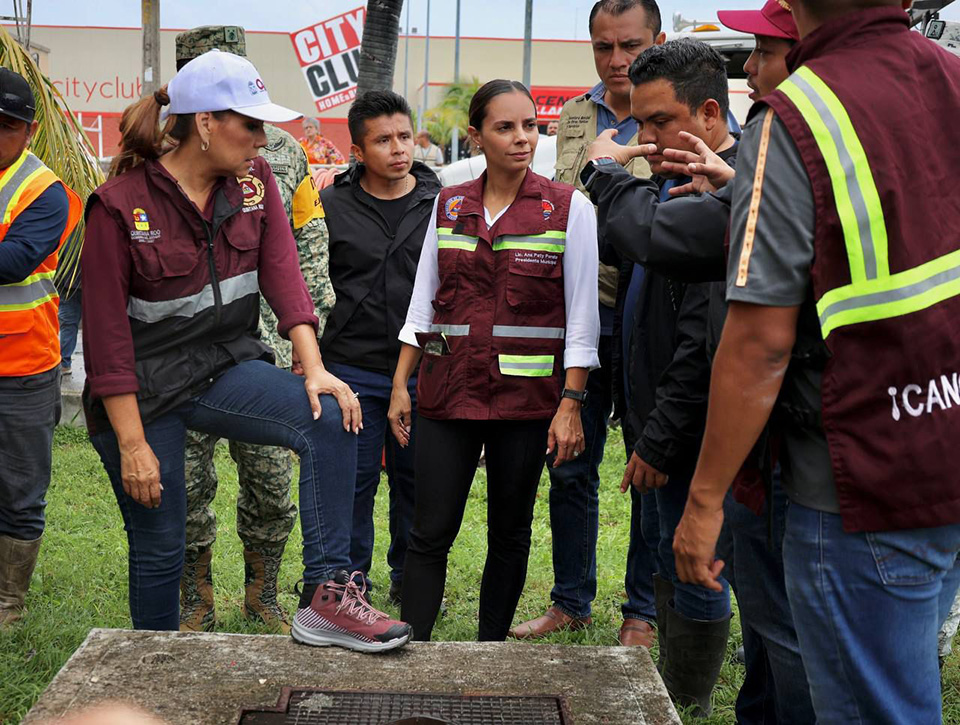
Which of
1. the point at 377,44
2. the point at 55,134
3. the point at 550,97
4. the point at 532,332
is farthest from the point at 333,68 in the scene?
the point at 550,97

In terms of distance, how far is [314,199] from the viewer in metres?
4.70

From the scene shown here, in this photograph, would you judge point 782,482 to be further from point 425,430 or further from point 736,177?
point 425,430

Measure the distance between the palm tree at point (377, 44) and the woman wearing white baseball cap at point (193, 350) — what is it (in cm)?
590

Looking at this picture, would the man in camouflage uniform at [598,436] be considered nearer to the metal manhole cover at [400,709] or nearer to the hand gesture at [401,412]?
the hand gesture at [401,412]

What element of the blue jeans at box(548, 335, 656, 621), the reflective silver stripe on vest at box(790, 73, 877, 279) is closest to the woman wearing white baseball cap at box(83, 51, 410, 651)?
the blue jeans at box(548, 335, 656, 621)

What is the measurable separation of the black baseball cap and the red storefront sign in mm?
44978

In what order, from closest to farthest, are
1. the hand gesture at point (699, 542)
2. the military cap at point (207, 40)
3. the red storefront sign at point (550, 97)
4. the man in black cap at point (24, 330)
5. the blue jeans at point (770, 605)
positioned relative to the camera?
1. the hand gesture at point (699, 542)
2. the blue jeans at point (770, 605)
3. the man in black cap at point (24, 330)
4. the military cap at point (207, 40)
5. the red storefront sign at point (550, 97)

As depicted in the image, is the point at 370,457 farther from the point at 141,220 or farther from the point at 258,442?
the point at 141,220

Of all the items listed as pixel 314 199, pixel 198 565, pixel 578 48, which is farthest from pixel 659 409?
pixel 578 48

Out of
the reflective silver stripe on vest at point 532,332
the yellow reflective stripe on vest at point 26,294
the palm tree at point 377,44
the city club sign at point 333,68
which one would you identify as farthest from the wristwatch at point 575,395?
the city club sign at point 333,68

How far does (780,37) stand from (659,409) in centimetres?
116

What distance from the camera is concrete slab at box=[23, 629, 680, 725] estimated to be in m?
3.13

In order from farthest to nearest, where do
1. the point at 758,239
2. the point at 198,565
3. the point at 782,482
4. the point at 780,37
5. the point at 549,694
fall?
the point at 198,565, the point at 549,694, the point at 780,37, the point at 782,482, the point at 758,239

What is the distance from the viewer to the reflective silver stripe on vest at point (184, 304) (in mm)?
3443
